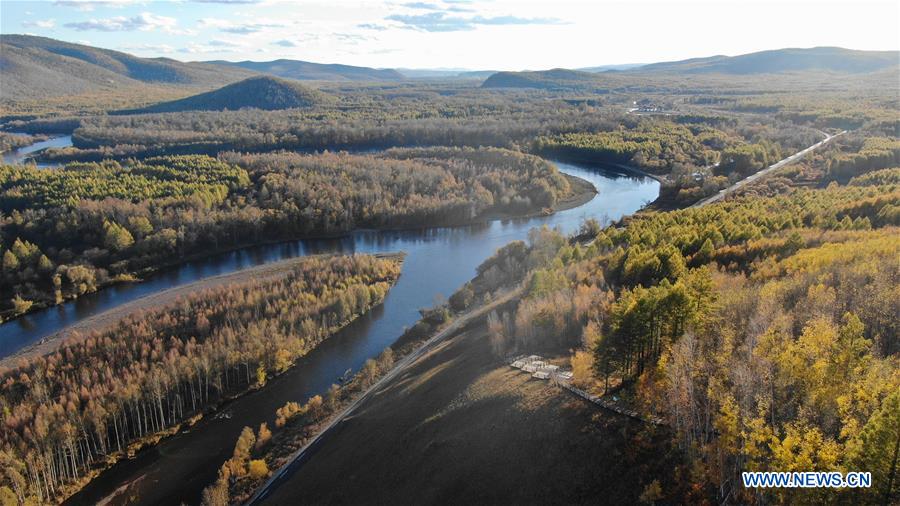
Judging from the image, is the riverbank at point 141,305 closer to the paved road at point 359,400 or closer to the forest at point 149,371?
the forest at point 149,371

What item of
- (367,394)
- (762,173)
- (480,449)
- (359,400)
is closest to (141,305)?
(367,394)

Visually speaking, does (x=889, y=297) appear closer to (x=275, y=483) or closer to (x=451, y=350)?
(x=451, y=350)

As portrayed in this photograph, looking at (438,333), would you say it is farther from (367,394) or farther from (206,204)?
(206,204)

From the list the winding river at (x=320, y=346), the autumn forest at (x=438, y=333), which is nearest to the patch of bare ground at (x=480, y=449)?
the autumn forest at (x=438, y=333)

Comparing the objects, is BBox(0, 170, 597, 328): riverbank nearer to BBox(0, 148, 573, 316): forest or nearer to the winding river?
BBox(0, 148, 573, 316): forest

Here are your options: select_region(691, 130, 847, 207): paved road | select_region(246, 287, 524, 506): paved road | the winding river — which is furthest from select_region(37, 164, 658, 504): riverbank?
select_region(691, 130, 847, 207): paved road

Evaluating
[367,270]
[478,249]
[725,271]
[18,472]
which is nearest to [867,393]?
[725,271]
